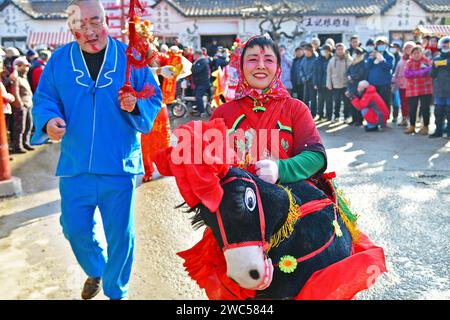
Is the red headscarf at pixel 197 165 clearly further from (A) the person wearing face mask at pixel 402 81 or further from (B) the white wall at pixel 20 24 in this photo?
(B) the white wall at pixel 20 24

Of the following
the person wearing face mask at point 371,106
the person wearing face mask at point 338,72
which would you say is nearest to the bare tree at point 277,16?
the person wearing face mask at point 338,72

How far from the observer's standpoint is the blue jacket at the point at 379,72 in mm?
10430

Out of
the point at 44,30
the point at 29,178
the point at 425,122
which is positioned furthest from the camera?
the point at 44,30

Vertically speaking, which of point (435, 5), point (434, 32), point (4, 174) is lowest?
point (4, 174)

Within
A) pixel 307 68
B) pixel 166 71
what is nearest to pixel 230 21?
pixel 307 68

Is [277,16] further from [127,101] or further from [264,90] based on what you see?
[264,90]

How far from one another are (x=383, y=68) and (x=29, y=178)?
7.31 meters

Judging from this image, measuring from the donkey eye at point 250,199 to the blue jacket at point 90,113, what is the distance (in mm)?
1246

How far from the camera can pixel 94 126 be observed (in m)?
2.89

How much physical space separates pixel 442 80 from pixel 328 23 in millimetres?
17262

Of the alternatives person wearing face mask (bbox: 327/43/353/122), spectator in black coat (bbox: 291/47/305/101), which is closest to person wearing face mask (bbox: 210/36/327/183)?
person wearing face mask (bbox: 327/43/353/122)

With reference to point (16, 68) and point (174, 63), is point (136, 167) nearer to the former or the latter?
point (174, 63)

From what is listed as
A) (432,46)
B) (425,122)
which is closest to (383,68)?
(425,122)

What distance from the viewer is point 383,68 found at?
10.4 m
